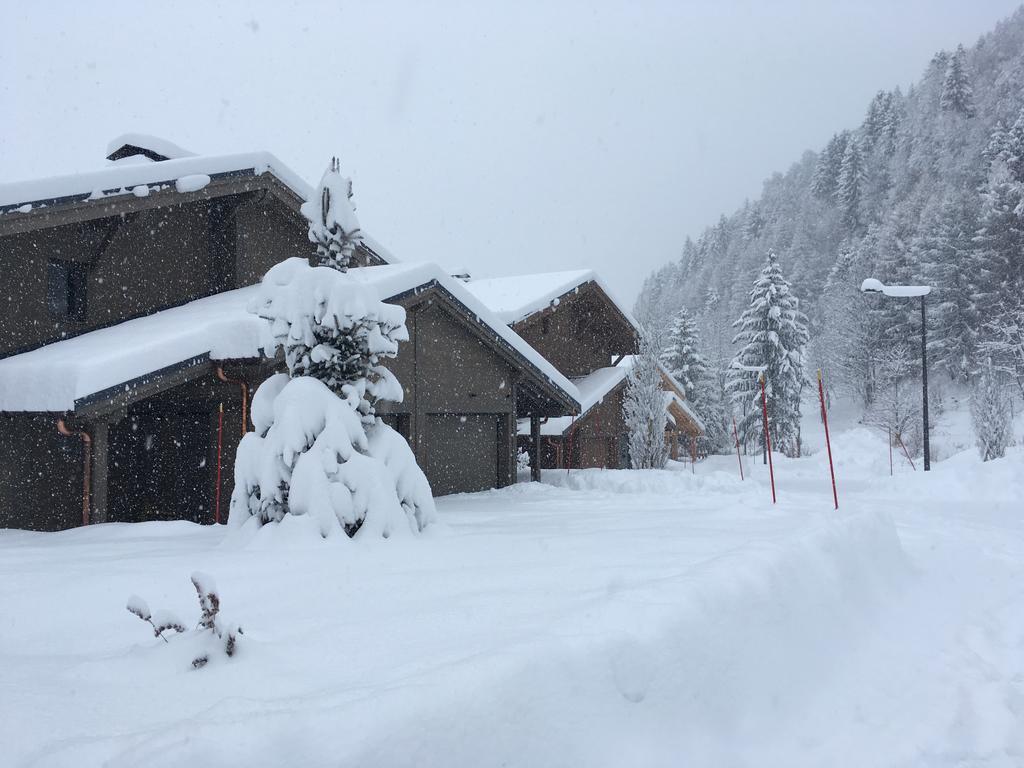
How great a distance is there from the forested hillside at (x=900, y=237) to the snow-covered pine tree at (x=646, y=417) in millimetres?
3203

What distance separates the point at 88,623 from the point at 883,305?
56.7 meters

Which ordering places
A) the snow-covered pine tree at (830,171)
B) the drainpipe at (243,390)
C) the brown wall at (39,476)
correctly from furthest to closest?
the snow-covered pine tree at (830,171) < the drainpipe at (243,390) < the brown wall at (39,476)

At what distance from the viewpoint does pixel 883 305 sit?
51.3 metres

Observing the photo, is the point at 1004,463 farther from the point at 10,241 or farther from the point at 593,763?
the point at 10,241

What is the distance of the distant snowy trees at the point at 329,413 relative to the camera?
271 inches

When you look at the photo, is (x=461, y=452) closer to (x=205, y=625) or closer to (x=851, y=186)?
(x=205, y=625)

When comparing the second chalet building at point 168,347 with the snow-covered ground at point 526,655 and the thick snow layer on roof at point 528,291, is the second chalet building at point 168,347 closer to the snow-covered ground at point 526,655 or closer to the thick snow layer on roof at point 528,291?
the snow-covered ground at point 526,655

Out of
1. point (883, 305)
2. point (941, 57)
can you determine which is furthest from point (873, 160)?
point (883, 305)

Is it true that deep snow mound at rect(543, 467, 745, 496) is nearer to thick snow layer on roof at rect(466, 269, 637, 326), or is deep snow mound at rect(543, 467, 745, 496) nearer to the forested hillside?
thick snow layer on roof at rect(466, 269, 637, 326)

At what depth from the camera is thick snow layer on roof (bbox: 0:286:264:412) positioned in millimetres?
8672

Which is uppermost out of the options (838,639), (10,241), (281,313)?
(10,241)

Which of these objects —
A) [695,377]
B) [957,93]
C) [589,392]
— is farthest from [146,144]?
[957,93]

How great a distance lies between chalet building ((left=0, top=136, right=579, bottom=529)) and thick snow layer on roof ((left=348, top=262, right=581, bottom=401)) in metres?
0.04

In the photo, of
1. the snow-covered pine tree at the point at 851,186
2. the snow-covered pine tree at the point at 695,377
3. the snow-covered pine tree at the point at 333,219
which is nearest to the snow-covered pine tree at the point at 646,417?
the snow-covered pine tree at the point at 333,219
